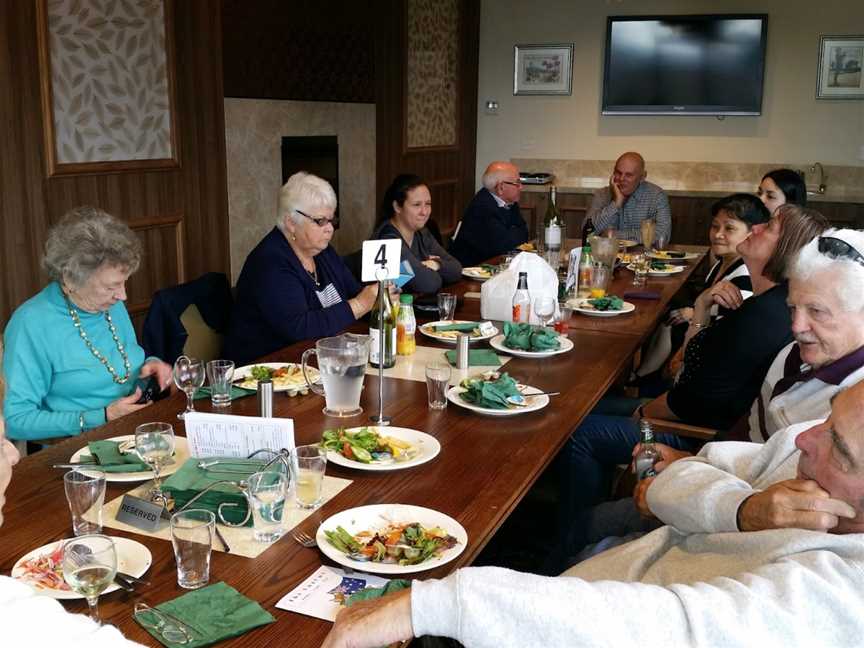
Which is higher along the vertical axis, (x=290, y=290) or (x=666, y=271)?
(x=290, y=290)

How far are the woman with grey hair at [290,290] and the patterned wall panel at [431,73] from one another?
3821 millimetres

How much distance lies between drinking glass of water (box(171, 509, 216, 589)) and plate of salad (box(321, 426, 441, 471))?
0.47 meters

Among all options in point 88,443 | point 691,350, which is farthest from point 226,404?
point 691,350

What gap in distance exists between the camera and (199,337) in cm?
308

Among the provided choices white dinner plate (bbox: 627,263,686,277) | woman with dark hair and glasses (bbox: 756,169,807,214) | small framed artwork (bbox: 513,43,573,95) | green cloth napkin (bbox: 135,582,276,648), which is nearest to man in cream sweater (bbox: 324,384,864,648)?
green cloth napkin (bbox: 135,582,276,648)

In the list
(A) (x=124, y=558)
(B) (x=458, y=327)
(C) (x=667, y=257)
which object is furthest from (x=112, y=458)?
Result: (C) (x=667, y=257)

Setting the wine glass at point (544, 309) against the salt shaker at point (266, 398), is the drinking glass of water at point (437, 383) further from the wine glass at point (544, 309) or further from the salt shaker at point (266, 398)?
the wine glass at point (544, 309)

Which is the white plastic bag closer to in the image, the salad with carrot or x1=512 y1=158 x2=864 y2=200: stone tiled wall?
the salad with carrot

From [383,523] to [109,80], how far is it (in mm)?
3207

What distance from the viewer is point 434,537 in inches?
57.1

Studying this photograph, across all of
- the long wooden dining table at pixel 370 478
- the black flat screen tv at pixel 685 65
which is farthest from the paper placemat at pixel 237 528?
the black flat screen tv at pixel 685 65

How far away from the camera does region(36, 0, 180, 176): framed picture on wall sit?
3.71 m

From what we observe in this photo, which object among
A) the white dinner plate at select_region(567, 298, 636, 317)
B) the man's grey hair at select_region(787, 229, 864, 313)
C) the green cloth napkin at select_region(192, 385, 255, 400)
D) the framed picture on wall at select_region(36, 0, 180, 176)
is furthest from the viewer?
the framed picture on wall at select_region(36, 0, 180, 176)

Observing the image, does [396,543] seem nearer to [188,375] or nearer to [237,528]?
[237,528]
